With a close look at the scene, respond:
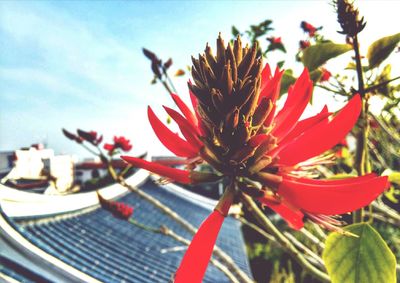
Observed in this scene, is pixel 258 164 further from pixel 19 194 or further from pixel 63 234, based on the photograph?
pixel 63 234

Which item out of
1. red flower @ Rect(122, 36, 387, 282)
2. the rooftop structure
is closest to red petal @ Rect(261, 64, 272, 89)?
red flower @ Rect(122, 36, 387, 282)

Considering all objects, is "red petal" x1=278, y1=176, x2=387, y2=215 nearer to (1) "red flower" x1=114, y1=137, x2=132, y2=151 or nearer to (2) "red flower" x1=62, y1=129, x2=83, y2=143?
(2) "red flower" x1=62, y1=129, x2=83, y2=143

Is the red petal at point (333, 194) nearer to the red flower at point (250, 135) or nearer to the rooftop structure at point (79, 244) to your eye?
the red flower at point (250, 135)

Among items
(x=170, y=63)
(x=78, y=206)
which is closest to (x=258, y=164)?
(x=170, y=63)

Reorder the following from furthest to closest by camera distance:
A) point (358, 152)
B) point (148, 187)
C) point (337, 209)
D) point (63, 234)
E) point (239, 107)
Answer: point (148, 187) < point (63, 234) < point (358, 152) < point (239, 107) < point (337, 209)

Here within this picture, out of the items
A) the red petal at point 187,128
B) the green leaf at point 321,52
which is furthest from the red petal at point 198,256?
the green leaf at point 321,52

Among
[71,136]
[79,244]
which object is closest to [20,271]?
[71,136]
